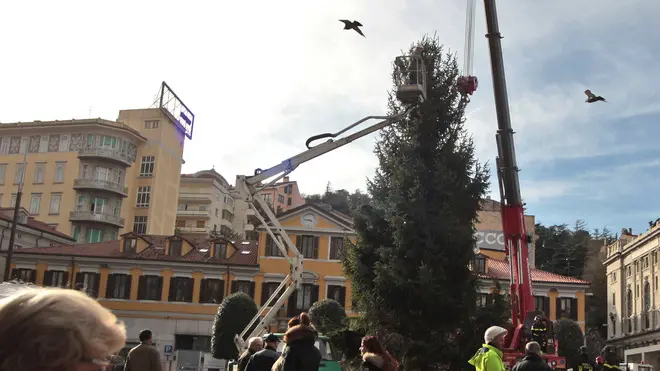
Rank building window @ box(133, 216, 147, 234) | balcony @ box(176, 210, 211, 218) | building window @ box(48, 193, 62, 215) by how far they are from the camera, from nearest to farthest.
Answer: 1. building window @ box(48, 193, 62, 215)
2. building window @ box(133, 216, 147, 234)
3. balcony @ box(176, 210, 211, 218)

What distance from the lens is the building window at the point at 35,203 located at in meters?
66.4

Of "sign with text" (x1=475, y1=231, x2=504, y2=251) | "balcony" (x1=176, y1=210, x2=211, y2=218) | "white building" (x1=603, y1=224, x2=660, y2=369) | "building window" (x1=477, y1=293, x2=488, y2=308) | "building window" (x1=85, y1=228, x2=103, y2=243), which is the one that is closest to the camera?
"building window" (x1=477, y1=293, x2=488, y2=308)

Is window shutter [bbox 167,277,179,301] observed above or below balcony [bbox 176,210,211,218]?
below

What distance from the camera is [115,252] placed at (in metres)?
49.3

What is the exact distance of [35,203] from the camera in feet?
219

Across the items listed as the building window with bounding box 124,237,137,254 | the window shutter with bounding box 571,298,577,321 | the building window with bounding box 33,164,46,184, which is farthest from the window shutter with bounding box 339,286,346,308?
the building window with bounding box 33,164,46,184

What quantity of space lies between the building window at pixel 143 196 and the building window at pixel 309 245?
27759mm

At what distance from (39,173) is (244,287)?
3071 cm

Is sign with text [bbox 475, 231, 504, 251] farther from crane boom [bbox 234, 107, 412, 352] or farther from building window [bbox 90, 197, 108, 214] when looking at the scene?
crane boom [bbox 234, 107, 412, 352]

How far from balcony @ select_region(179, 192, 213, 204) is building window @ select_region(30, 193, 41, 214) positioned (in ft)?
93.0

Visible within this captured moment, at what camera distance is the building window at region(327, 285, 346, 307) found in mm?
46719

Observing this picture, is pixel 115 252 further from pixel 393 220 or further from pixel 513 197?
pixel 513 197

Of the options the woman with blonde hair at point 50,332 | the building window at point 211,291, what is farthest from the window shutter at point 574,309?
the woman with blonde hair at point 50,332

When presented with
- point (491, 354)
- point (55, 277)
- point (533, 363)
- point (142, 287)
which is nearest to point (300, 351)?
point (491, 354)
